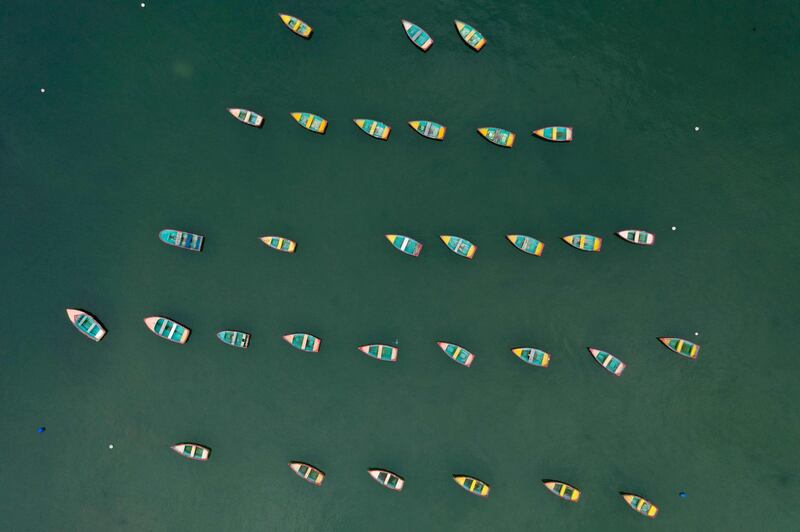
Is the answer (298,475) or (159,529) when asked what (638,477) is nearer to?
(298,475)

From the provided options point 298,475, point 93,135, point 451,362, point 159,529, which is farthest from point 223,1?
point 159,529

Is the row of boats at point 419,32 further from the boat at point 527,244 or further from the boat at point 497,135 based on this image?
the boat at point 527,244

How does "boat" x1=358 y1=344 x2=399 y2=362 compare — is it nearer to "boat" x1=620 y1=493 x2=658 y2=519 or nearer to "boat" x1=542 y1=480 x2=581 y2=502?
"boat" x1=542 y1=480 x2=581 y2=502

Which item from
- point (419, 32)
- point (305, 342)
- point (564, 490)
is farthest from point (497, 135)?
point (564, 490)

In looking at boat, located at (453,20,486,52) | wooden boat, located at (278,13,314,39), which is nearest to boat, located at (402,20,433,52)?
boat, located at (453,20,486,52)

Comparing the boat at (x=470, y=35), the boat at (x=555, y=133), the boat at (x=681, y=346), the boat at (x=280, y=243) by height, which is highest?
the boat at (x=470, y=35)

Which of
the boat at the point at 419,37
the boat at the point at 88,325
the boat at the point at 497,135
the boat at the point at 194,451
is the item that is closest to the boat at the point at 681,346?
the boat at the point at 497,135
